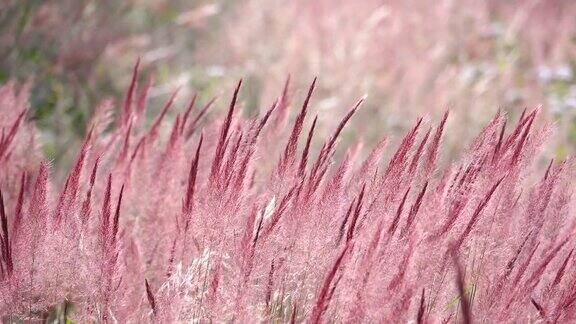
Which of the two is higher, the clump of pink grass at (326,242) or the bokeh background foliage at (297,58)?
the bokeh background foliage at (297,58)

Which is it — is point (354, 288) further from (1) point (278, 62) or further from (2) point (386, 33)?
(2) point (386, 33)

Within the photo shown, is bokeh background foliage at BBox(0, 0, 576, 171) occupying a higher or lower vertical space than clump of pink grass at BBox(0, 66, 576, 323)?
higher

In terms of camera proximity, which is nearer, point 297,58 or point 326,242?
point 326,242

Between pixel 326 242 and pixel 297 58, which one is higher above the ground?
pixel 297 58

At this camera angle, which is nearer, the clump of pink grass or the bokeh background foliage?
the clump of pink grass
